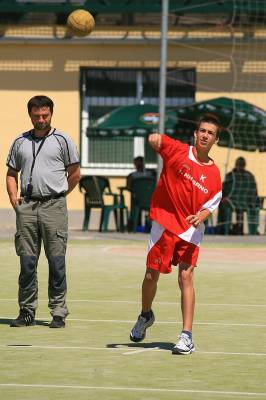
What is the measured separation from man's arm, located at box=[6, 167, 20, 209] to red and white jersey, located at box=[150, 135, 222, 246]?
183 cm

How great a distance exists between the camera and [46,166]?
1259cm

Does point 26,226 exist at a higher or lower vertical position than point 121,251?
higher

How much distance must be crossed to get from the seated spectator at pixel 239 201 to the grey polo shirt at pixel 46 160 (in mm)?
14037

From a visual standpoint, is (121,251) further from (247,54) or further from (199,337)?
(247,54)

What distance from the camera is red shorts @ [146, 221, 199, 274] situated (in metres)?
11.1

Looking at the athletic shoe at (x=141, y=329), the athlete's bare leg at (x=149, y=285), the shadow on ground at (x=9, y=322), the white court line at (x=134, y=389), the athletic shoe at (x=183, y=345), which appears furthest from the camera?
the shadow on ground at (x=9, y=322)

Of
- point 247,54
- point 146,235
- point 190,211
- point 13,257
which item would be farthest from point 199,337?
point 247,54

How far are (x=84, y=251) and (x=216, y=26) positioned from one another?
45.2ft

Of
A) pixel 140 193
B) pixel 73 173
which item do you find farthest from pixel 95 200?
pixel 73 173

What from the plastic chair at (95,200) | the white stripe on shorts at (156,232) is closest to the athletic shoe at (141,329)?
the white stripe on shorts at (156,232)

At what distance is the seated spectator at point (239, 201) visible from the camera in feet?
87.6

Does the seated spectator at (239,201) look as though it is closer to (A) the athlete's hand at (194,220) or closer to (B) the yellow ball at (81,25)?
(B) the yellow ball at (81,25)

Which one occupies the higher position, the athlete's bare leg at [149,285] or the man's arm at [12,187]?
the man's arm at [12,187]

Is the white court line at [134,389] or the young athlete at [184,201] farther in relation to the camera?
the young athlete at [184,201]
